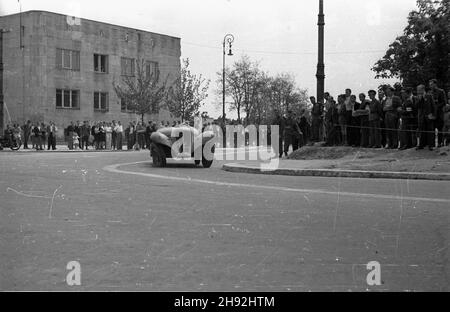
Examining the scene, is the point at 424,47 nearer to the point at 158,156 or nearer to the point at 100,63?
the point at 100,63

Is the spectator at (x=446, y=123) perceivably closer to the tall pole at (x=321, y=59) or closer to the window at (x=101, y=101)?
the tall pole at (x=321, y=59)

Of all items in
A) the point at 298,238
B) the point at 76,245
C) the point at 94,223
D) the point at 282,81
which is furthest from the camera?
the point at 282,81

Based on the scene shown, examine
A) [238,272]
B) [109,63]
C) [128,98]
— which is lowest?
[238,272]

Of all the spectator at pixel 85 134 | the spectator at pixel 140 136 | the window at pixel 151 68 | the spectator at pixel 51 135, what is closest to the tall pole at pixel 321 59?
the spectator at pixel 140 136

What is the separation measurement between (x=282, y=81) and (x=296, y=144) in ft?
→ 158

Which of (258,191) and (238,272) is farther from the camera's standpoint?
(258,191)

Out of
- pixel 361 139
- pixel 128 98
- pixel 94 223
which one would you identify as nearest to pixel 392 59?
pixel 128 98

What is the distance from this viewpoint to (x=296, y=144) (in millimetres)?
22828

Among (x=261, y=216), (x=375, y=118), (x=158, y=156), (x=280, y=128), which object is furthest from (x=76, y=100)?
(x=261, y=216)

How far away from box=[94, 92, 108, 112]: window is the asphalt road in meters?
41.9

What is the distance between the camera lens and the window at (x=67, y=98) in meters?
49.3

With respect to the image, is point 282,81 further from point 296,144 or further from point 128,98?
point 296,144

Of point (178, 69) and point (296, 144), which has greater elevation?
point (178, 69)

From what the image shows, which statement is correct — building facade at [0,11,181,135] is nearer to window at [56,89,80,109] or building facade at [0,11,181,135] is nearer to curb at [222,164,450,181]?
window at [56,89,80,109]
